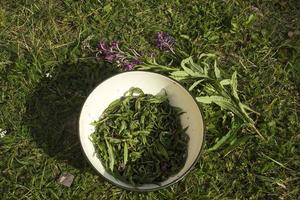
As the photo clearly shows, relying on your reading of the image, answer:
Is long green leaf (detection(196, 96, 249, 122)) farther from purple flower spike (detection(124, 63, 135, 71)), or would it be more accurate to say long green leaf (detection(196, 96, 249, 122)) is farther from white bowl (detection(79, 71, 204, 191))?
purple flower spike (detection(124, 63, 135, 71))

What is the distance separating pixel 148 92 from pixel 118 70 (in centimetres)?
40

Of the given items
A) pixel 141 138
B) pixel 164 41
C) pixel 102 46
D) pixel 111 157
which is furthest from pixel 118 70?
pixel 111 157

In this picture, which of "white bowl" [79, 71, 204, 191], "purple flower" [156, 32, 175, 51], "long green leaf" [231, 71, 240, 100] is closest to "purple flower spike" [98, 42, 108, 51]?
"purple flower" [156, 32, 175, 51]

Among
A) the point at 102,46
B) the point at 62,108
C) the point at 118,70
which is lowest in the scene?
the point at 62,108

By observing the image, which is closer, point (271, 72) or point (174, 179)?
point (174, 179)

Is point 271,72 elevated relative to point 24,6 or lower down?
lower down

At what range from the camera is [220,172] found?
3.03 m

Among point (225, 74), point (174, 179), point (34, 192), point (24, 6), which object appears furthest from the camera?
point (24, 6)

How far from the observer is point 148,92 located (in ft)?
9.46

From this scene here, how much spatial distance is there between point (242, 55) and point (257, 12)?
35cm

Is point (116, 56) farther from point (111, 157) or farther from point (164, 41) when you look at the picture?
point (111, 157)

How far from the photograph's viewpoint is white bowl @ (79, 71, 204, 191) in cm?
266

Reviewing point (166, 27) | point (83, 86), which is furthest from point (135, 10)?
point (83, 86)

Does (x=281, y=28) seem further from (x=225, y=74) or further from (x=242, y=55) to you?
(x=225, y=74)
